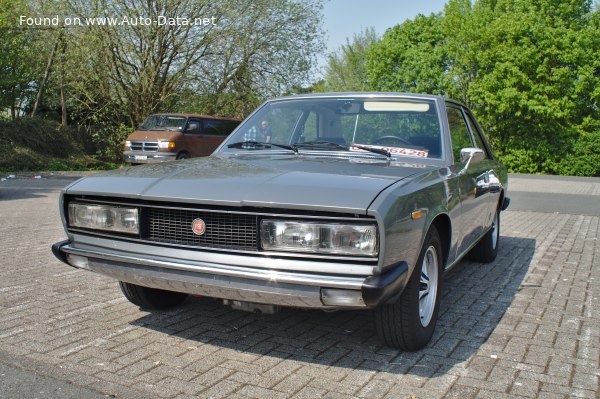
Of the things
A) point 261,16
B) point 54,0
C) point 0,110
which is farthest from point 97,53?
point 261,16

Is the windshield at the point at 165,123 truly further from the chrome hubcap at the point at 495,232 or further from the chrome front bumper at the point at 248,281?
the chrome front bumper at the point at 248,281

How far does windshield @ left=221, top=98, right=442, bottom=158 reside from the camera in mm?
4277

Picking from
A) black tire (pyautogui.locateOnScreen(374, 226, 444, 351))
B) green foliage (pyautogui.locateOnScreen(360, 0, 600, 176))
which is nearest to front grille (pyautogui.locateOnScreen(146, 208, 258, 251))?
black tire (pyautogui.locateOnScreen(374, 226, 444, 351))

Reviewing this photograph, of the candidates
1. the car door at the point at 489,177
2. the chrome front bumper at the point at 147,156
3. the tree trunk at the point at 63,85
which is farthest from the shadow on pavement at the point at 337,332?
the tree trunk at the point at 63,85

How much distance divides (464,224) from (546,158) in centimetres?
2640

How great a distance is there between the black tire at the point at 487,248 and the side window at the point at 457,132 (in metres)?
1.32

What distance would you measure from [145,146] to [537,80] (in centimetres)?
1978

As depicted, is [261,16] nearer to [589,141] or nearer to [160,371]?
[589,141]

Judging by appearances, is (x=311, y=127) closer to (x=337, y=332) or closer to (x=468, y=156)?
(x=468, y=156)

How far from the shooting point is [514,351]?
3.65 metres

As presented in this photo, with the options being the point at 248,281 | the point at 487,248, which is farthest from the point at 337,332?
the point at 487,248

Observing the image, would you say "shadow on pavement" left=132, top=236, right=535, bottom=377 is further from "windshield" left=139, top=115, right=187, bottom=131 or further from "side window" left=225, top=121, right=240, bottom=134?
"side window" left=225, top=121, right=240, bottom=134

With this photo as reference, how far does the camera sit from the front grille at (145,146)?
18047 mm

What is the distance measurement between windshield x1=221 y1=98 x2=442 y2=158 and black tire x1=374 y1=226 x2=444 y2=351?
0.92 metres
